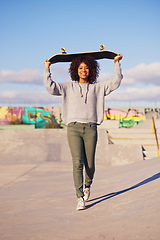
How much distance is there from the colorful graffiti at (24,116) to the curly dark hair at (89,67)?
1063 inches

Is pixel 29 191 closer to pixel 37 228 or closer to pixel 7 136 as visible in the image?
pixel 37 228

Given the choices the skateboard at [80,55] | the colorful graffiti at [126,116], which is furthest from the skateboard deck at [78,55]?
the colorful graffiti at [126,116]

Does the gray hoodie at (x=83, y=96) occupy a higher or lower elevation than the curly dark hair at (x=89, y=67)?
lower

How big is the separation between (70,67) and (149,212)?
2089 millimetres

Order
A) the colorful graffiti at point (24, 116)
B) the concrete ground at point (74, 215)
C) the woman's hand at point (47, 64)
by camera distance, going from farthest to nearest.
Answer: the colorful graffiti at point (24, 116)
the woman's hand at point (47, 64)
the concrete ground at point (74, 215)

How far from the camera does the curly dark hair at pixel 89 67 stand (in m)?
3.55

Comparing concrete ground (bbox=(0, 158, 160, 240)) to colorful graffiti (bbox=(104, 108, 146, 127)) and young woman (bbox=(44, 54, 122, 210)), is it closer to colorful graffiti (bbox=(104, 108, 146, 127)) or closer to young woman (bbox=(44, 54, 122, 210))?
young woman (bbox=(44, 54, 122, 210))

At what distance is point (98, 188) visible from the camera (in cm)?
493

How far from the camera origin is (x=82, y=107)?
337cm

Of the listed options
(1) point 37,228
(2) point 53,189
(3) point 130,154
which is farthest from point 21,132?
(1) point 37,228

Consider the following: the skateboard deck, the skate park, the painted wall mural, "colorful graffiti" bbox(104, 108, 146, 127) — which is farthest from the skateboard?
"colorful graffiti" bbox(104, 108, 146, 127)

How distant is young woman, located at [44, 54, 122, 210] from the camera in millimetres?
3283

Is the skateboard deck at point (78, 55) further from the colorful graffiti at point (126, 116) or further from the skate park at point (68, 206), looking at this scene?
the colorful graffiti at point (126, 116)

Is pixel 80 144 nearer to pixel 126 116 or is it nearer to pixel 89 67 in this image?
pixel 89 67
